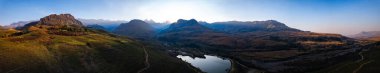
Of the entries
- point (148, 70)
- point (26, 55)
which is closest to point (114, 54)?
point (148, 70)

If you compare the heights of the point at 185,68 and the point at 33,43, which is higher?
the point at 33,43

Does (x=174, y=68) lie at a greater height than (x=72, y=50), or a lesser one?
lesser

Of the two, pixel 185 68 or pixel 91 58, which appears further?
pixel 185 68

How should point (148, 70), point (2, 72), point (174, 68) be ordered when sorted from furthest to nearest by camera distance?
1. point (174, 68)
2. point (148, 70)
3. point (2, 72)

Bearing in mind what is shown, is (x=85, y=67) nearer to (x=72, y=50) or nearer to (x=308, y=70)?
(x=72, y=50)

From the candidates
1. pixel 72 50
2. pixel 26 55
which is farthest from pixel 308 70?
pixel 26 55

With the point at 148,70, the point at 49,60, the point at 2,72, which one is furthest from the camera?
the point at 148,70

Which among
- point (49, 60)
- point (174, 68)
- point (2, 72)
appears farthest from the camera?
point (174, 68)

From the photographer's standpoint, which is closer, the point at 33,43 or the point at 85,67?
the point at 85,67

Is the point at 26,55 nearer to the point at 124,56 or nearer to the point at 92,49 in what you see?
the point at 92,49

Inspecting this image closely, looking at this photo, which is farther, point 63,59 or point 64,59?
point 64,59
